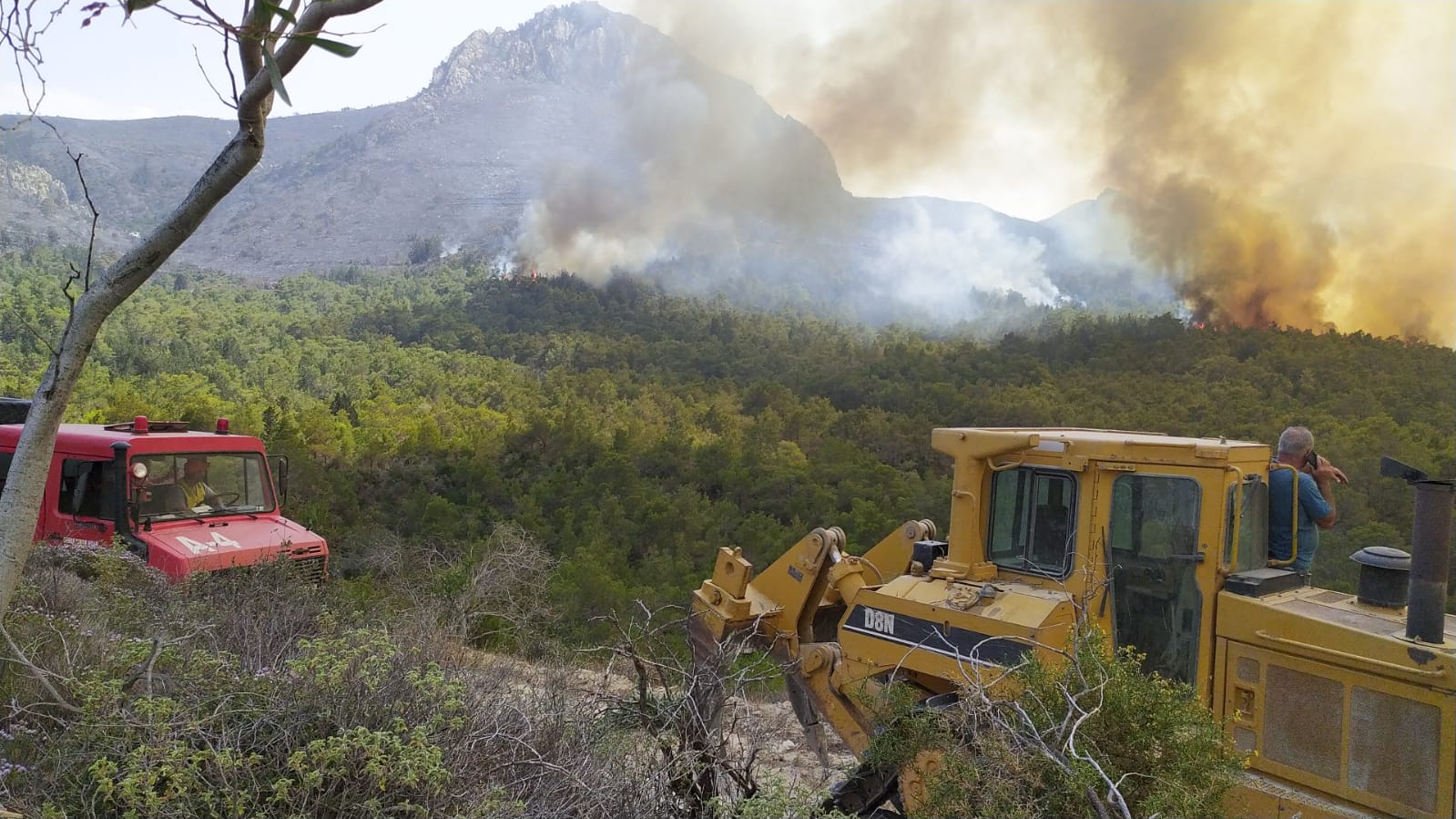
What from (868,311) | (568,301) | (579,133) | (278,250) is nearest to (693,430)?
(568,301)

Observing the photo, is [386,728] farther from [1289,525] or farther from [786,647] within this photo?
[1289,525]

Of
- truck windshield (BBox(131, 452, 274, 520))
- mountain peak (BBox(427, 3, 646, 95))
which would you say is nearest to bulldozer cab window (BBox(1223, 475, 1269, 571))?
truck windshield (BBox(131, 452, 274, 520))

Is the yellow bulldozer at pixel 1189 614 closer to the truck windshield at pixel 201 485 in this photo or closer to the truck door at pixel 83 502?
the truck windshield at pixel 201 485

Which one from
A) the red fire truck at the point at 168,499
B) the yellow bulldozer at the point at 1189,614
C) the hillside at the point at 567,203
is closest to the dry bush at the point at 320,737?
the yellow bulldozer at the point at 1189,614

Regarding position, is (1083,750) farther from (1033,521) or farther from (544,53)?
(544,53)

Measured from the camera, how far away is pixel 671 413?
29.2 metres

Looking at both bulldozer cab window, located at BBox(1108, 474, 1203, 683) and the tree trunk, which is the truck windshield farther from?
bulldozer cab window, located at BBox(1108, 474, 1203, 683)

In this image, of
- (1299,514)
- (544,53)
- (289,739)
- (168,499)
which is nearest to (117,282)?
(289,739)

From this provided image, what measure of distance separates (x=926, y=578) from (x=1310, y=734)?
1.84 metres

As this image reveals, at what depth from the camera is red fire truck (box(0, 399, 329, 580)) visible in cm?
723

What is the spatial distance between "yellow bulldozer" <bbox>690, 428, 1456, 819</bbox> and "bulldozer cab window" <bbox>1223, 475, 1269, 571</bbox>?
0.01 metres

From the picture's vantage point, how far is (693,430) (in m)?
25.8

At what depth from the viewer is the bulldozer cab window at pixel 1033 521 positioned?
4.50 metres

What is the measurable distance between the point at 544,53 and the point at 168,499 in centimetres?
15267
